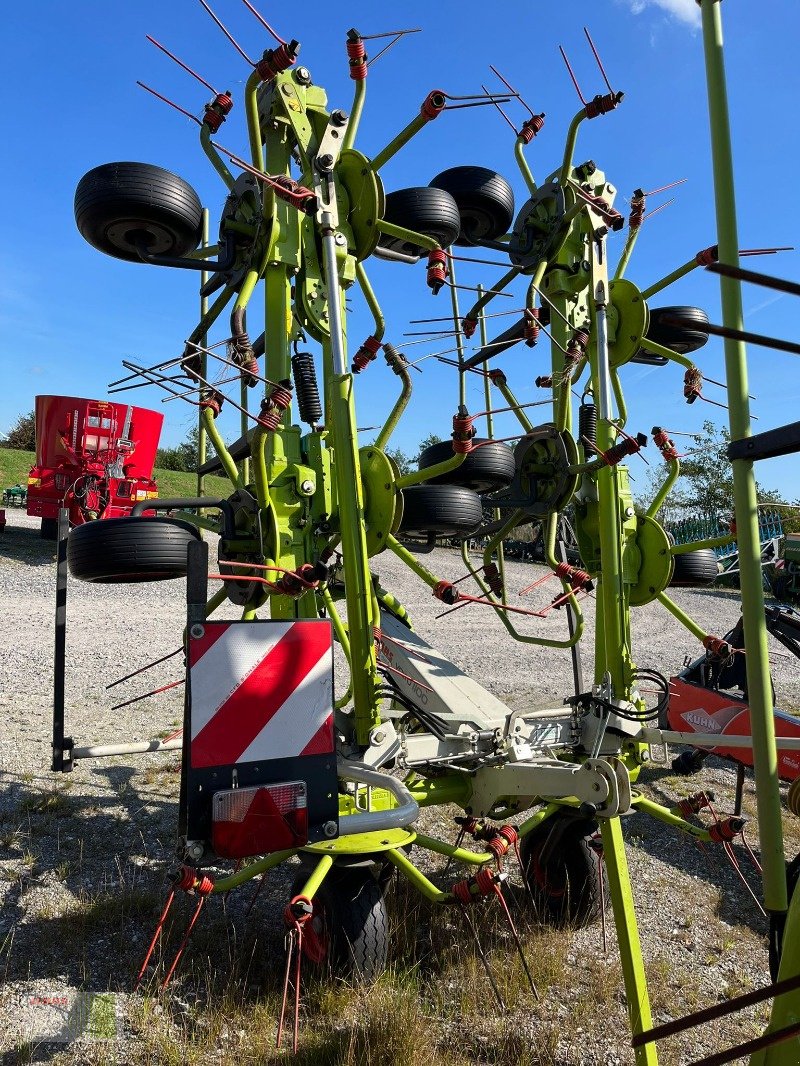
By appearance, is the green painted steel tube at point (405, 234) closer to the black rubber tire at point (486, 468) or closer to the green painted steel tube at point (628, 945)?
the black rubber tire at point (486, 468)

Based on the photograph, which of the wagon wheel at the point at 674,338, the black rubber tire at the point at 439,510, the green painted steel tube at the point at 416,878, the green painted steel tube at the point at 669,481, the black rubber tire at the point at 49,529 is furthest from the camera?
the black rubber tire at the point at 49,529

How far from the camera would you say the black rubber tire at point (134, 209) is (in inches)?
163

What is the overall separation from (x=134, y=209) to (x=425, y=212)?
5.28 ft

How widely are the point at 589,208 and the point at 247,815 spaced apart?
14.0ft

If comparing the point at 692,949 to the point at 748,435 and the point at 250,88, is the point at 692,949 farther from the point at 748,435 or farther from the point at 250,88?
the point at 250,88

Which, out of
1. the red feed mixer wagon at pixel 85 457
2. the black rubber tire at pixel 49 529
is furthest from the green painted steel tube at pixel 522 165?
the black rubber tire at pixel 49 529

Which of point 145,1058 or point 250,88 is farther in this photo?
point 250,88

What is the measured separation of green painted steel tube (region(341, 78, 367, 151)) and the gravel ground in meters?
4.03

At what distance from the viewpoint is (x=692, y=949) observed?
3924mm

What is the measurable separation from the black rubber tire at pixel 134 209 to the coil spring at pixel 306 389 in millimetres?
1019

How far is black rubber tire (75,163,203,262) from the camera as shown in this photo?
13.6ft

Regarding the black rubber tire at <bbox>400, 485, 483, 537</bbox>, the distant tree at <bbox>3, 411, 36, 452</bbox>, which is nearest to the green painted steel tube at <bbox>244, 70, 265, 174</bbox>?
the black rubber tire at <bbox>400, 485, 483, 537</bbox>

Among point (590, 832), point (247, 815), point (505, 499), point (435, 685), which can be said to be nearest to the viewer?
point (247, 815)

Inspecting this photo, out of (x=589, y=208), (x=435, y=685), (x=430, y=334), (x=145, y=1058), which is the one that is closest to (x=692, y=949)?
(x=435, y=685)
